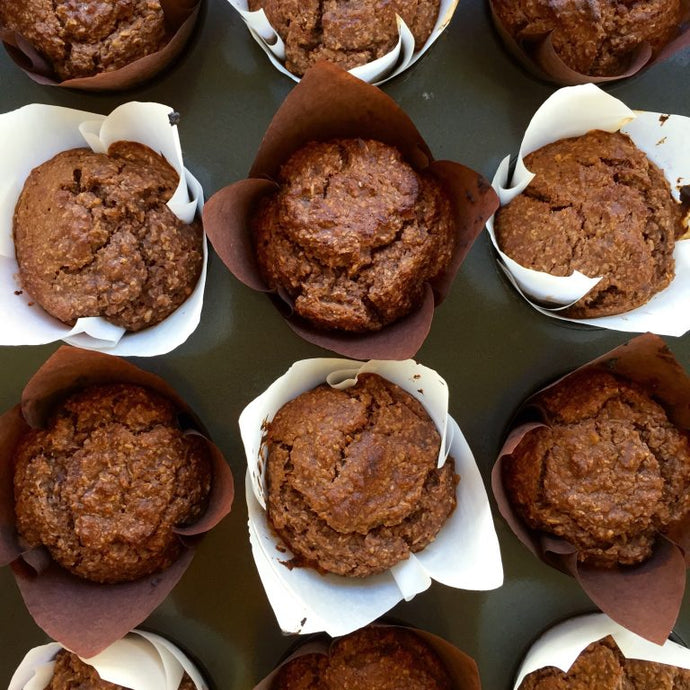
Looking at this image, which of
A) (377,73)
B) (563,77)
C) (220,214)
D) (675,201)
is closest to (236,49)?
(377,73)

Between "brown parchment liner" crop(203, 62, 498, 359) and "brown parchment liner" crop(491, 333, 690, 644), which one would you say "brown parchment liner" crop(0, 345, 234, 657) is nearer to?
"brown parchment liner" crop(203, 62, 498, 359)

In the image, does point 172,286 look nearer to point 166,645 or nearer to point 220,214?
point 220,214

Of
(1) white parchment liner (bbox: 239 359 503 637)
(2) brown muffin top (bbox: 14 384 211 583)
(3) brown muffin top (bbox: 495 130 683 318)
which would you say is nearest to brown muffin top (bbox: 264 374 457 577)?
(1) white parchment liner (bbox: 239 359 503 637)

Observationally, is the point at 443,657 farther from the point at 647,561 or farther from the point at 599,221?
the point at 599,221

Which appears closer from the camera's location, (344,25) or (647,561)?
(344,25)

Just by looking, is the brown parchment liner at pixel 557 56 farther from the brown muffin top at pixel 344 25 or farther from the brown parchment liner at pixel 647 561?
the brown parchment liner at pixel 647 561

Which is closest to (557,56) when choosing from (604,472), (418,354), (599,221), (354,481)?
(599,221)
